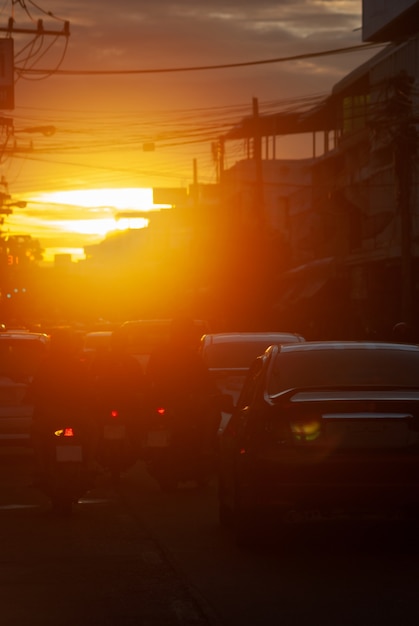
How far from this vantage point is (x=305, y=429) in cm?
1052

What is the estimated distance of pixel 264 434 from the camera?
1063 centimetres

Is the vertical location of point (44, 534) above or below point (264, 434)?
below

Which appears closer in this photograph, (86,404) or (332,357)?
(332,357)

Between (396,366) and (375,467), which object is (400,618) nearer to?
(375,467)

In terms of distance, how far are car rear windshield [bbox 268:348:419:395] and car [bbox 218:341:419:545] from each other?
24 mm

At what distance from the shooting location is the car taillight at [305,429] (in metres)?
10.5

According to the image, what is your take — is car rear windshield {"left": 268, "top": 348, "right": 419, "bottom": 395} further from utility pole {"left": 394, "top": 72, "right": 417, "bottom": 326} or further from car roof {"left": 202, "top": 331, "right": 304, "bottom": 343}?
utility pole {"left": 394, "top": 72, "right": 417, "bottom": 326}

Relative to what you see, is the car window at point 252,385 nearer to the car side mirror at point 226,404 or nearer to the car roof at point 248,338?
the car side mirror at point 226,404

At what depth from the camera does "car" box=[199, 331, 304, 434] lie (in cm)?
1850

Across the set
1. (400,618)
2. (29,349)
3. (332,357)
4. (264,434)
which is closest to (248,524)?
(264,434)

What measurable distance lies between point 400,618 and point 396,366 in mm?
3584

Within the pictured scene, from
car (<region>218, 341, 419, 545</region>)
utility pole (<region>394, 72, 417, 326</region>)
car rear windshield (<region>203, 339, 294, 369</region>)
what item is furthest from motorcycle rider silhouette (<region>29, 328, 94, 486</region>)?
utility pole (<region>394, 72, 417, 326</region>)

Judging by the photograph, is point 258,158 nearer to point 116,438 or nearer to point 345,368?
point 116,438

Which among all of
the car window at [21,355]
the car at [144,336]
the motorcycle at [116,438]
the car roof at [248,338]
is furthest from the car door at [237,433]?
the car at [144,336]
